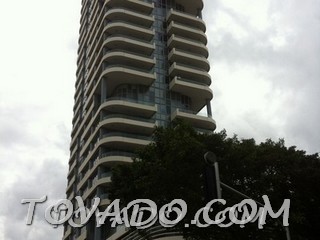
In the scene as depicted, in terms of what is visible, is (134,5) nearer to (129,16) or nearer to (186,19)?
(129,16)

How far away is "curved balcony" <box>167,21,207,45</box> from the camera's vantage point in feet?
232

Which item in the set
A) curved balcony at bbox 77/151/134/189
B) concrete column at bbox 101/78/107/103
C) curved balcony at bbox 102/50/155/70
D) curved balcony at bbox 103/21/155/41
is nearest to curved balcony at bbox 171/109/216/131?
curved balcony at bbox 102/50/155/70

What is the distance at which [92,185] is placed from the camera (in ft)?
199

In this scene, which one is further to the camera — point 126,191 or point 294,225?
point 126,191

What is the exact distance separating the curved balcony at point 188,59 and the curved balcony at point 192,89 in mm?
3756

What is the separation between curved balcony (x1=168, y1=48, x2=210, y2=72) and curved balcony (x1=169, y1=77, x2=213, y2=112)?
376 centimetres

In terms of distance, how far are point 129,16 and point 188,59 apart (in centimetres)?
1131

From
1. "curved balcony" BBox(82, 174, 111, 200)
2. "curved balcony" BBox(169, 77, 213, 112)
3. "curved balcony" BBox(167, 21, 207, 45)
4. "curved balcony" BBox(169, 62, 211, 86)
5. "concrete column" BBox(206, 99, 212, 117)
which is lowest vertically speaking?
"curved balcony" BBox(82, 174, 111, 200)

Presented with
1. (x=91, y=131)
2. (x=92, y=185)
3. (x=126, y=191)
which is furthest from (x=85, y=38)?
(x=126, y=191)

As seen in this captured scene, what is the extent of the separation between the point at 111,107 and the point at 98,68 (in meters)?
9.70

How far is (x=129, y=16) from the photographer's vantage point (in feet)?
223

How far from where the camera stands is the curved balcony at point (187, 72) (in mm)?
66625

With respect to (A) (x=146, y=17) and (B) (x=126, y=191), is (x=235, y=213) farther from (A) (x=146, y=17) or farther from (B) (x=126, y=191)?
(A) (x=146, y=17)

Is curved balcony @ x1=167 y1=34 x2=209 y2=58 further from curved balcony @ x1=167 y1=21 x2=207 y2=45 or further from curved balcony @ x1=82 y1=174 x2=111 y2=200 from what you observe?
curved balcony @ x1=82 y1=174 x2=111 y2=200
